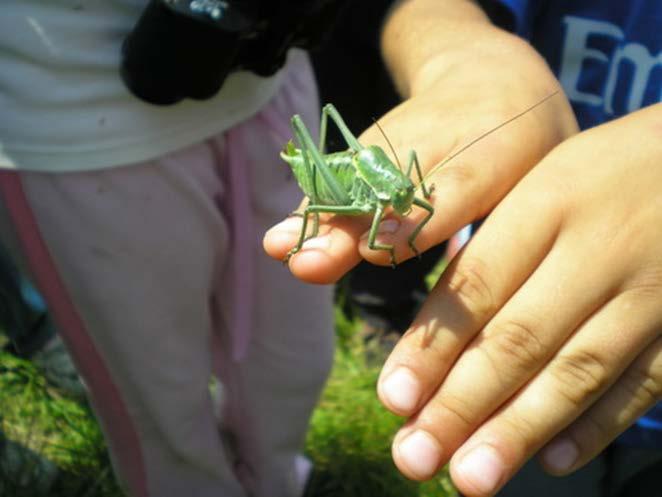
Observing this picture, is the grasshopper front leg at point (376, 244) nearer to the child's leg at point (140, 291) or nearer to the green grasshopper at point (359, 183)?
the green grasshopper at point (359, 183)

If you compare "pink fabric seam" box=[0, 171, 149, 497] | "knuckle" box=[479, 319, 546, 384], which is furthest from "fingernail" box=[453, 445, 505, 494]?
"pink fabric seam" box=[0, 171, 149, 497]

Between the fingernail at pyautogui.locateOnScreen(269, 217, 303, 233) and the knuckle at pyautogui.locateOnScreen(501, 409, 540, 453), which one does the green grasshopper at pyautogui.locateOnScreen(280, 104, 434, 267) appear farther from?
the knuckle at pyautogui.locateOnScreen(501, 409, 540, 453)

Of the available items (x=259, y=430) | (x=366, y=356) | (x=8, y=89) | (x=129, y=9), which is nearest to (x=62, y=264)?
(x=8, y=89)

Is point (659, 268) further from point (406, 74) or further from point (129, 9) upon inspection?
point (129, 9)

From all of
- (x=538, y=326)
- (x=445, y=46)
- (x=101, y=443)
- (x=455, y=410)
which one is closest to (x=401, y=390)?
(x=455, y=410)

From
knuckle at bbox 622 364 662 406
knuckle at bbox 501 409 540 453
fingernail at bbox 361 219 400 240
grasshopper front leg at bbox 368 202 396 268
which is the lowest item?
knuckle at bbox 501 409 540 453

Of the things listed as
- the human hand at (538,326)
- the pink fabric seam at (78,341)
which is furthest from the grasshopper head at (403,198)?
the pink fabric seam at (78,341)
